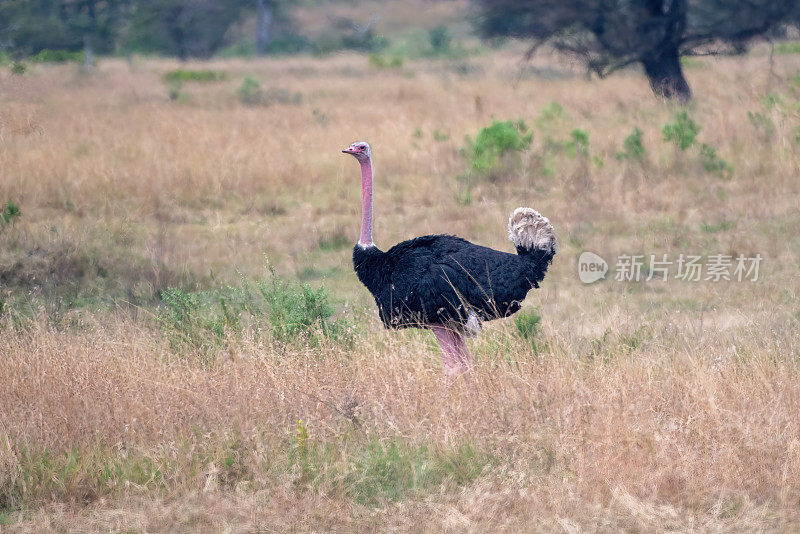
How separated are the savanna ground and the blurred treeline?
557mm

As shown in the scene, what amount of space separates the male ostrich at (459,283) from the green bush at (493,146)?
21.6 feet

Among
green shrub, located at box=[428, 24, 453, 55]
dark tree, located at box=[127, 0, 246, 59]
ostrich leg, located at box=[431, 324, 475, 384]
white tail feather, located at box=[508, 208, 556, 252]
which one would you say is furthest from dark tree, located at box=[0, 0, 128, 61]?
green shrub, located at box=[428, 24, 453, 55]

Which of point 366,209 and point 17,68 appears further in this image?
point 17,68

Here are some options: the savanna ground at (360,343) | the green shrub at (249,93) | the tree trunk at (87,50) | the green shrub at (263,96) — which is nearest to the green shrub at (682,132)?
the savanna ground at (360,343)

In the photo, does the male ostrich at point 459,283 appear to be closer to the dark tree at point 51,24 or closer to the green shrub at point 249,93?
the dark tree at point 51,24

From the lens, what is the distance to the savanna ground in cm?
446

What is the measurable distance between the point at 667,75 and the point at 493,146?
6681 mm

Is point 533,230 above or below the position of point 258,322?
above

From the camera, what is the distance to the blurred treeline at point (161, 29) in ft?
34.9

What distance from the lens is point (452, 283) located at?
5.66 metres

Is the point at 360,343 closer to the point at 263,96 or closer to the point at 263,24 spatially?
the point at 263,96

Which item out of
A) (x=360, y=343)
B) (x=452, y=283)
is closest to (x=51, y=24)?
(x=360, y=343)

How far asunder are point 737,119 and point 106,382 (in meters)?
11.2

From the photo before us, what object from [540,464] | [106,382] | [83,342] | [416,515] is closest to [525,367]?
[540,464]
